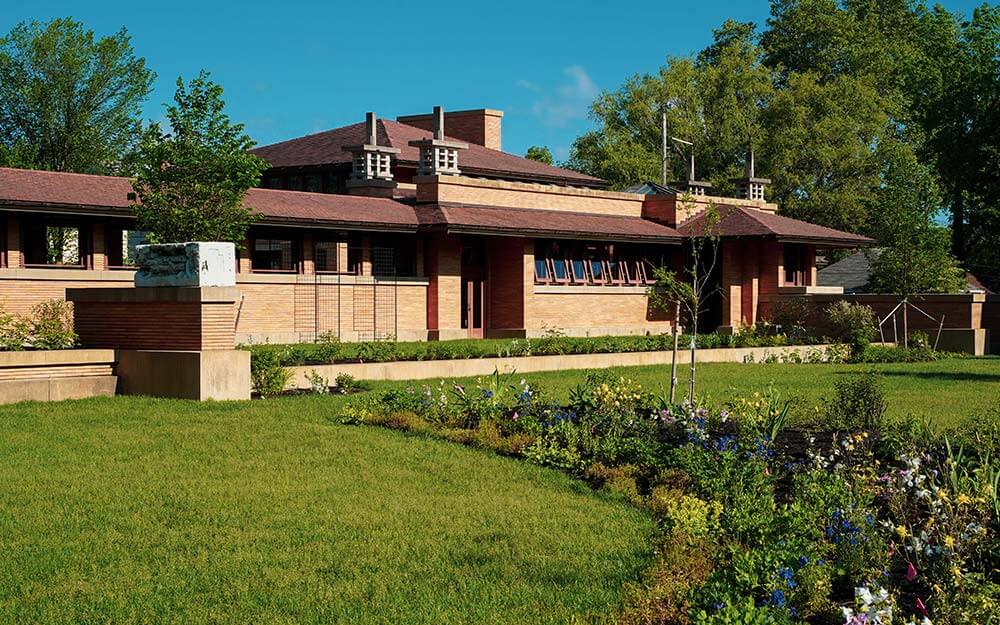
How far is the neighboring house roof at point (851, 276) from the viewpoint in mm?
51750

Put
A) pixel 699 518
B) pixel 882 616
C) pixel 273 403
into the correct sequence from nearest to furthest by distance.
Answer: pixel 882 616 → pixel 699 518 → pixel 273 403

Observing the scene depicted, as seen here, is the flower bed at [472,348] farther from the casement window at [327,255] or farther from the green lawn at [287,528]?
the casement window at [327,255]

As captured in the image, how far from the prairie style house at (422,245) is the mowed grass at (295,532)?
17.8 m

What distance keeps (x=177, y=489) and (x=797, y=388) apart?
14.2 metres

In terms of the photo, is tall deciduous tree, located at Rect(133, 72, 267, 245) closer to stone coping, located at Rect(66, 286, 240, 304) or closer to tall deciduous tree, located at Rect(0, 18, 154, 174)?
stone coping, located at Rect(66, 286, 240, 304)

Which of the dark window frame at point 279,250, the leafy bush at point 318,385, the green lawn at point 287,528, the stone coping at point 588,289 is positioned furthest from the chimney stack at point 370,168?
the green lawn at point 287,528

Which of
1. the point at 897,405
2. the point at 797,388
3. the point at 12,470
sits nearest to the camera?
the point at 12,470

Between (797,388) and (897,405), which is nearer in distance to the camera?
(897,405)

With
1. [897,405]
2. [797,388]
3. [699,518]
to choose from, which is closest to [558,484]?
[699,518]

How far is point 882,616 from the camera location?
19.9ft

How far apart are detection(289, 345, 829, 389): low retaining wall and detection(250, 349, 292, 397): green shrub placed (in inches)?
54.2

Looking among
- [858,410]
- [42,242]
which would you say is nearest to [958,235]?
[42,242]

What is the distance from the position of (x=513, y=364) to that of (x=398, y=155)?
2056 cm

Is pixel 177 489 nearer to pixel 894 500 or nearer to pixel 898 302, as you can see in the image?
pixel 894 500
